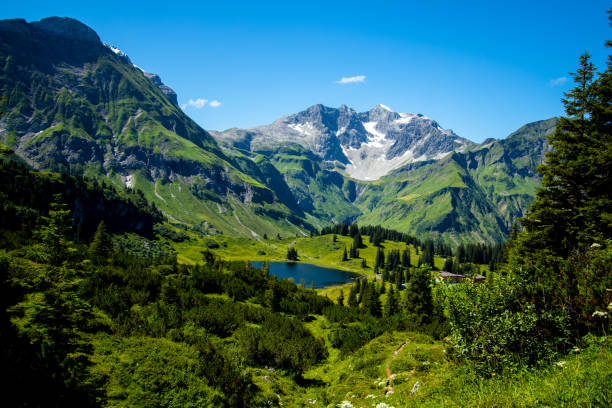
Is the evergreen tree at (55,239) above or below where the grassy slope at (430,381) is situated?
above

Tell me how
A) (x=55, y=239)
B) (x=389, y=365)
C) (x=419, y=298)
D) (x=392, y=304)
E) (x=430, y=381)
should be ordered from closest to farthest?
(x=430, y=381), (x=55, y=239), (x=389, y=365), (x=419, y=298), (x=392, y=304)

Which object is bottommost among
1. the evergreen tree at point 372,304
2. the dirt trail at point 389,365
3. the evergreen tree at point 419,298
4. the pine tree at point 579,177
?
the evergreen tree at point 372,304

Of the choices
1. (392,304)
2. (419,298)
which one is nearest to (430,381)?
(419,298)

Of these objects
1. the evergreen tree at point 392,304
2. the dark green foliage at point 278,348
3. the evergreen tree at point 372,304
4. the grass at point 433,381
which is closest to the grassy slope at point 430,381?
the grass at point 433,381

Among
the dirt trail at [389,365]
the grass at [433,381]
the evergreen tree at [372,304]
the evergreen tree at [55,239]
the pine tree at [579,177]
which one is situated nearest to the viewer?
the grass at [433,381]

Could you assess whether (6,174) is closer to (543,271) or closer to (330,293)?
(330,293)

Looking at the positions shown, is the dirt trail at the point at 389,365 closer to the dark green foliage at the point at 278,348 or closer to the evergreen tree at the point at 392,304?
the dark green foliage at the point at 278,348

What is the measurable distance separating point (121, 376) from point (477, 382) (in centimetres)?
1717

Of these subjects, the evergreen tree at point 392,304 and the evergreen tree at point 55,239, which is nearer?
the evergreen tree at point 55,239

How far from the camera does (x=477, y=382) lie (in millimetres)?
12023

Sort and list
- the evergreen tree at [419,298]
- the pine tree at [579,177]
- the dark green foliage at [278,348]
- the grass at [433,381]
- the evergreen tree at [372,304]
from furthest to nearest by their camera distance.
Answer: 1. the evergreen tree at [372,304]
2. the evergreen tree at [419,298]
3. the dark green foliage at [278,348]
4. the pine tree at [579,177]
5. the grass at [433,381]

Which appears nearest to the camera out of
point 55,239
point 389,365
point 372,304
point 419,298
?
point 55,239

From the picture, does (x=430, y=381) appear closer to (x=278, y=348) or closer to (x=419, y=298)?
(x=278, y=348)

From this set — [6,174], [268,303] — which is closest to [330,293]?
[268,303]
